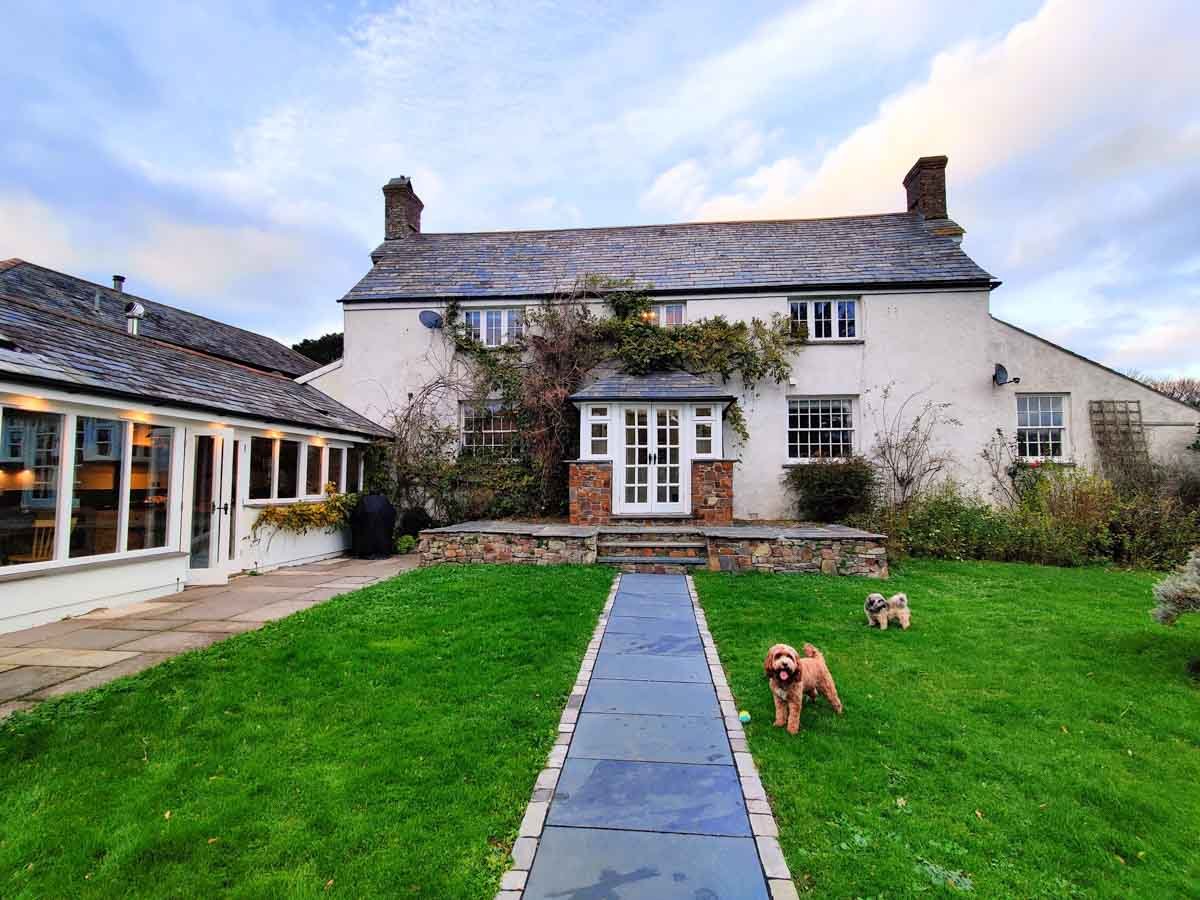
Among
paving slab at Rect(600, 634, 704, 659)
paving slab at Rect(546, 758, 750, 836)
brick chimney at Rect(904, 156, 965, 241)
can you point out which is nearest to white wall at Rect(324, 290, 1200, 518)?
brick chimney at Rect(904, 156, 965, 241)

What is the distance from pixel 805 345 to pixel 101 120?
17.1 metres

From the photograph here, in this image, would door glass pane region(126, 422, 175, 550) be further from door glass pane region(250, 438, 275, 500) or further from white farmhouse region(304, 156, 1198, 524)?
white farmhouse region(304, 156, 1198, 524)

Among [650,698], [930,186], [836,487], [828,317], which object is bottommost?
[650,698]

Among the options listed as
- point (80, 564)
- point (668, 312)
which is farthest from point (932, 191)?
point (80, 564)

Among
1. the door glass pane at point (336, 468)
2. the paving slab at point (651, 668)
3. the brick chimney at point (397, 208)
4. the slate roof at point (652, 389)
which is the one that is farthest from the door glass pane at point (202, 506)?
the brick chimney at point (397, 208)

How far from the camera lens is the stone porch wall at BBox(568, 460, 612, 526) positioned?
11375mm

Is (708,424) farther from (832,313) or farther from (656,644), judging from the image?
(656,644)

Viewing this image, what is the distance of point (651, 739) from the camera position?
3.52m

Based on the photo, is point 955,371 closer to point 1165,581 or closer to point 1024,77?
point 1024,77

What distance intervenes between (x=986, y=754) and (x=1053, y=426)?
1403cm

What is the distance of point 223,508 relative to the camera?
8766mm

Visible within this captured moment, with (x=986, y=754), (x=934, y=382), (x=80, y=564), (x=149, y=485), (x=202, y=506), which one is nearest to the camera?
(x=986, y=754)

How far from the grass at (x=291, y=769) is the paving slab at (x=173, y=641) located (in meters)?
0.41

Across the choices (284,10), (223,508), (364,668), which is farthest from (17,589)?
(284,10)
